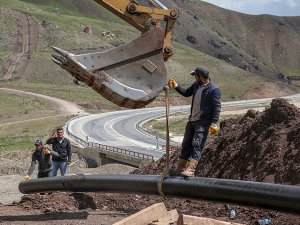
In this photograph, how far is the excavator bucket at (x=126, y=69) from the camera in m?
9.71

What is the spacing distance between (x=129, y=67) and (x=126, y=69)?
2.6 inches

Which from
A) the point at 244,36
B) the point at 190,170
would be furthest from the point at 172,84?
the point at 244,36

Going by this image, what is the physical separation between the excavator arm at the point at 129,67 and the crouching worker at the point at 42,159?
4.28 m

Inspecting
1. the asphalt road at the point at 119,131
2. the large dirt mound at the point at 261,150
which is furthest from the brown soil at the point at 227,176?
the asphalt road at the point at 119,131

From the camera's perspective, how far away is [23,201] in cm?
1220

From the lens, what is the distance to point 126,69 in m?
9.99

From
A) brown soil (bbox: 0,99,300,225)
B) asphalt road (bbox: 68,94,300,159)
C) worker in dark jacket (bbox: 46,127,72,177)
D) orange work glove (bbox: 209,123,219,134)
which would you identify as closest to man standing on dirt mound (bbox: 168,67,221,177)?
orange work glove (bbox: 209,123,219,134)

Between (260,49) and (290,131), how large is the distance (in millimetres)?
176790

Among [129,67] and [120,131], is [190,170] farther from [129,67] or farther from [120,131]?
[120,131]

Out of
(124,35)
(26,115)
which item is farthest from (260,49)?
(26,115)

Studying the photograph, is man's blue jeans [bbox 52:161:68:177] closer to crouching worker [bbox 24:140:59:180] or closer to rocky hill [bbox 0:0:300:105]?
crouching worker [bbox 24:140:59:180]

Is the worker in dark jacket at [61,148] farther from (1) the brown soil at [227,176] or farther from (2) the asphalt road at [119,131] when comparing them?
(2) the asphalt road at [119,131]

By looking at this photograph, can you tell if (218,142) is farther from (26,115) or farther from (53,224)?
(26,115)

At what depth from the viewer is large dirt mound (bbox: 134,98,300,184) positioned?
451 inches
